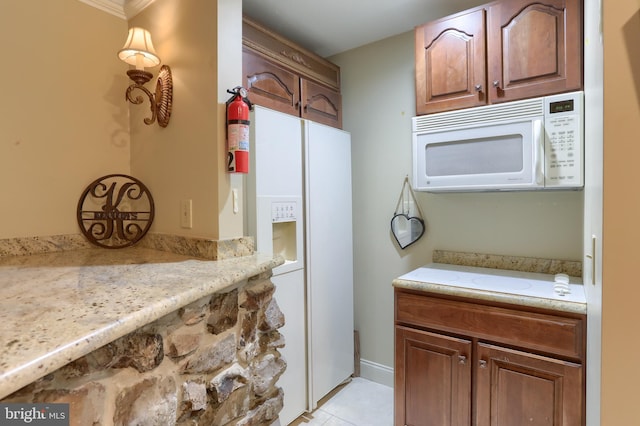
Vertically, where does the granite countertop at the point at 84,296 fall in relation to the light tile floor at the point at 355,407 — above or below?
above

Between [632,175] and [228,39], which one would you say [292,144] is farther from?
[632,175]

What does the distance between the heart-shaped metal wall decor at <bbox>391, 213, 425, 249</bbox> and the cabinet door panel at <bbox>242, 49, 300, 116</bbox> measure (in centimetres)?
107

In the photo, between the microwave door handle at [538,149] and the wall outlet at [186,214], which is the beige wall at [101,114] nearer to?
the wall outlet at [186,214]

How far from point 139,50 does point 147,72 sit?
4.7 inches

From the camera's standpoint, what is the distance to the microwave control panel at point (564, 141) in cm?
158

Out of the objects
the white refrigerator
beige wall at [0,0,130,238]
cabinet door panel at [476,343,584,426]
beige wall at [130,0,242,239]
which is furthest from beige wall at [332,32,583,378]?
beige wall at [0,0,130,238]

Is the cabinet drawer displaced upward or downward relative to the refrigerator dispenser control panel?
downward

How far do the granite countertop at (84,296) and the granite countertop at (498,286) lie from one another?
951mm

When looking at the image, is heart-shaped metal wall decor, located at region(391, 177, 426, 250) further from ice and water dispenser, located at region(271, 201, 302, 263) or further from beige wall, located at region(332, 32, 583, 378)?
ice and water dispenser, located at region(271, 201, 302, 263)

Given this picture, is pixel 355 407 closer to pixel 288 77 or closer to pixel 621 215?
pixel 621 215

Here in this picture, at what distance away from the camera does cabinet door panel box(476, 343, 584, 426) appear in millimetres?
1432

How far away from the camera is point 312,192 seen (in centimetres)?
218

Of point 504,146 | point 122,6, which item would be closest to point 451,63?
point 504,146

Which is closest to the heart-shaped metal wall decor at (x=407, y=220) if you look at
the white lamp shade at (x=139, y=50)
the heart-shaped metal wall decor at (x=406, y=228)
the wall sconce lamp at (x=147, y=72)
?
the heart-shaped metal wall decor at (x=406, y=228)
